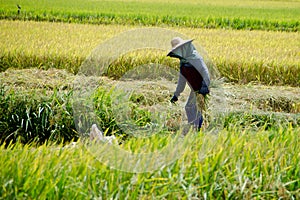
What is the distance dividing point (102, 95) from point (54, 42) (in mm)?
4101

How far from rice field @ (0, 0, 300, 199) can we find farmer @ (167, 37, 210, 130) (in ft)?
0.50

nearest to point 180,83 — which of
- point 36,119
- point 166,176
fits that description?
point 36,119

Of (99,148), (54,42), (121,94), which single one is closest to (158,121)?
(121,94)

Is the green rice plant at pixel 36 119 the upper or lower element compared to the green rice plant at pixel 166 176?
lower

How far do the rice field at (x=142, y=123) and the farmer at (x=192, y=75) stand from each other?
5.9 inches

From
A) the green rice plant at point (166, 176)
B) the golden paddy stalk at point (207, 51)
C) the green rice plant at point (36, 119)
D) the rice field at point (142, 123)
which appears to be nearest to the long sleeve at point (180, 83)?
the rice field at point (142, 123)

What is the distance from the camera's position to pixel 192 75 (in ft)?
15.3

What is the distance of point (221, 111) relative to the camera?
17.0ft

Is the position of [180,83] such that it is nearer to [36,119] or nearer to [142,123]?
[142,123]

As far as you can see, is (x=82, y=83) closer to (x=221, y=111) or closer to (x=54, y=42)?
(x=221, y=111)

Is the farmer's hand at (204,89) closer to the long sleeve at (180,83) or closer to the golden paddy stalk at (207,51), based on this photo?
the long sleeve at (180,83)

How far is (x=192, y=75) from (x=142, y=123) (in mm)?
787

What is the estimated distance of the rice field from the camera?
2.74 meters

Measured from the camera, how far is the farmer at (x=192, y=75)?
14.4ft
